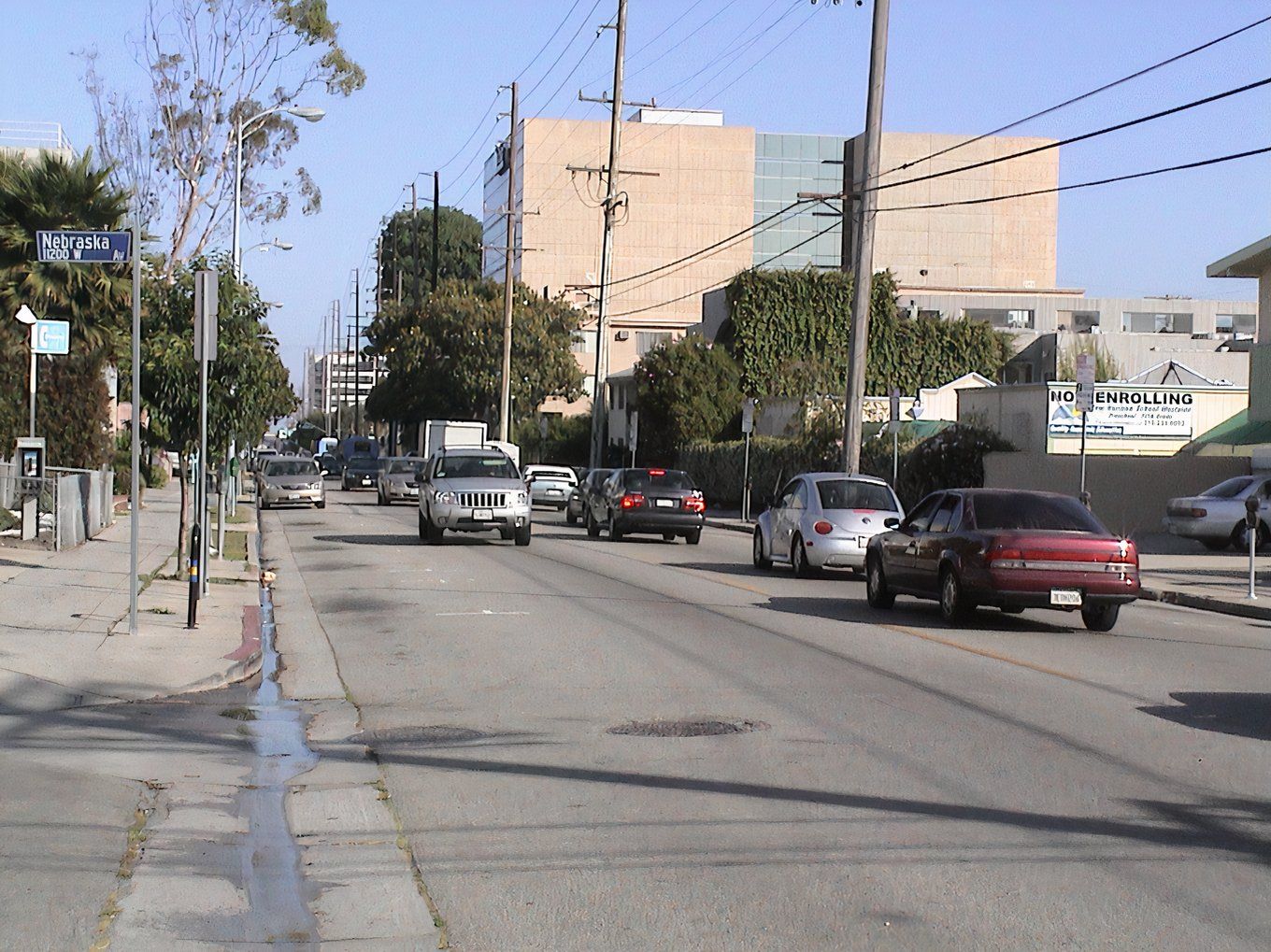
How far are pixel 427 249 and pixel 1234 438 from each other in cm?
9046

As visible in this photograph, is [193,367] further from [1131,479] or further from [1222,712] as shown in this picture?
[1131,479]

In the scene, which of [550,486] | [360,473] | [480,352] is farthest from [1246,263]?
[480,352]

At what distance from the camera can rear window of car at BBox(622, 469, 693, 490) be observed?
32.8m

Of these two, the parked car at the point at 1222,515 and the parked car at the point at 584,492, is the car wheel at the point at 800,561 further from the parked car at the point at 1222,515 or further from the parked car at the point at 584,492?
the parked car at the point at 584,492

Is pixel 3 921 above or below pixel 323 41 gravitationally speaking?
below

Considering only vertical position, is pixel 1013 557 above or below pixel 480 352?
below

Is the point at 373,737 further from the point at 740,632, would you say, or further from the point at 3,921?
the point at 740,632

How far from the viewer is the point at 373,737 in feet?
34.2

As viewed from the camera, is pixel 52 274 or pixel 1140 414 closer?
pixel 52 274

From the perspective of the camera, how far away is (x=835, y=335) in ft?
215

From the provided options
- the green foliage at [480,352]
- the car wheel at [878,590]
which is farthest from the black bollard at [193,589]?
the green foliage at [480,352]

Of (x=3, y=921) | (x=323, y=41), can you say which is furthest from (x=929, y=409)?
(x=3, y=921)

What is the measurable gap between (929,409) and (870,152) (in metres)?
25.3

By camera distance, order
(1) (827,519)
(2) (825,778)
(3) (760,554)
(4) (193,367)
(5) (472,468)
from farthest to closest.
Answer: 1. (5) (472,468)
2. (3) (760,554)
3. (1) (827,519)
4. (4) (193,367)
5. (2) (825,778)
